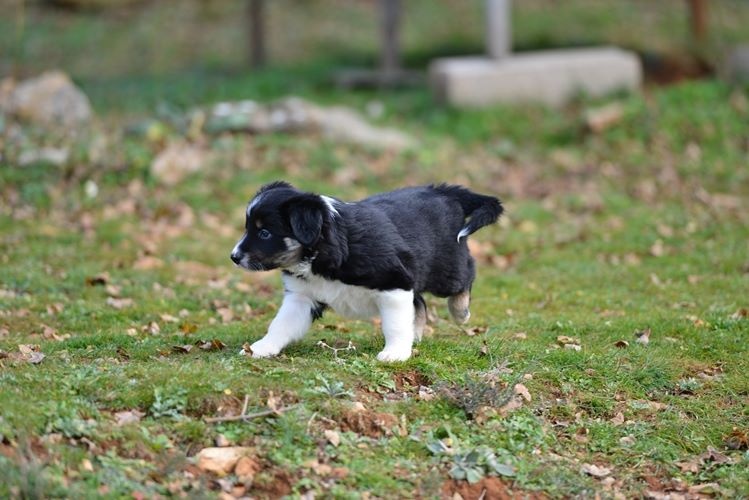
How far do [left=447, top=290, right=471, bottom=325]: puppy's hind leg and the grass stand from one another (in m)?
0.18

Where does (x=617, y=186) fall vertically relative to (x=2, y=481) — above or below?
below

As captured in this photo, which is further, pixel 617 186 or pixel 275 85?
pixel 275 85

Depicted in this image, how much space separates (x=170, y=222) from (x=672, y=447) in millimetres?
7836

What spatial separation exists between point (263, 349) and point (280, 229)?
92 cm

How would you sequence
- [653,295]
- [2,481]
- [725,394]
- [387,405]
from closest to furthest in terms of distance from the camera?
[2,481] → [387,405] → [725,394] → [653,295]

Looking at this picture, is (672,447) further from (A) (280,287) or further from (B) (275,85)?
(B) (275,85)

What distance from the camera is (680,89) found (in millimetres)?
17875

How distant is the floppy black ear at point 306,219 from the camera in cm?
686

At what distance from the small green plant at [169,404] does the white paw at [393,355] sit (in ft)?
4.84

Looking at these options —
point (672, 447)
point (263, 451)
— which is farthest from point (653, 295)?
point (263, 451)

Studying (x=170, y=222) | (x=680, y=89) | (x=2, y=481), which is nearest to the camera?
(x=2, y=481)

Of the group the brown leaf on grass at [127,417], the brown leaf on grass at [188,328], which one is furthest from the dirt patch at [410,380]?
the brown leaf on grass at [188,328]

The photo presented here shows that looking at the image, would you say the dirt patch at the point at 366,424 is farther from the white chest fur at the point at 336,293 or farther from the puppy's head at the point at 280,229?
the puppy's head at the point at 280,229

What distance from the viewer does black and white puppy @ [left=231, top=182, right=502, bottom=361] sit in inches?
274
